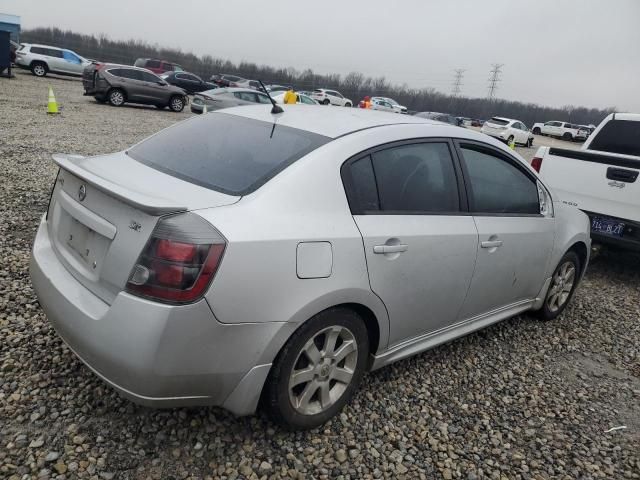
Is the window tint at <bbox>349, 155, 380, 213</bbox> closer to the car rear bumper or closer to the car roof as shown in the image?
the car roof

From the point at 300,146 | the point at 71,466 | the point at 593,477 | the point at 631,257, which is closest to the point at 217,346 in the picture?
the point at 71,466

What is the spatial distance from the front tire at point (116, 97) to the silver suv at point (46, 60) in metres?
12.5

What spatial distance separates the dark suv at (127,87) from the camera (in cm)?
1878

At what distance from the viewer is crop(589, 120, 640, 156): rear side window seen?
6.53m

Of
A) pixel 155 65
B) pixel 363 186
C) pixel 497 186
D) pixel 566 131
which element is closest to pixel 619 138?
pixel 497 186

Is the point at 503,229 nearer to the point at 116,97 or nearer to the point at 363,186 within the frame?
the point at 363,186

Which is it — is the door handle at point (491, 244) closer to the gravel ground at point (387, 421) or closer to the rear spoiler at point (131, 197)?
the gravel ground at point (387, 421)

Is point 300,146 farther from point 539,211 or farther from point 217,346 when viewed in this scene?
point 539,211

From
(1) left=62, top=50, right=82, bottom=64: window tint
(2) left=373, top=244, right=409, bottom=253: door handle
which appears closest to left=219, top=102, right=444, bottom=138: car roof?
(2) left=373, top=244, right=409, bottom=253: door handle

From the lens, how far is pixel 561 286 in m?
4.28

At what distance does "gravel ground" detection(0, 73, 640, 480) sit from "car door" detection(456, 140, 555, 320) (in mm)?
480

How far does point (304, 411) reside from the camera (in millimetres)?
2449

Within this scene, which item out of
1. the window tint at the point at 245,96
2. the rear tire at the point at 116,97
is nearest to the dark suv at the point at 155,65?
the rear tire at the point at 116,97

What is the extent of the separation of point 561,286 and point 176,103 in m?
20.0
